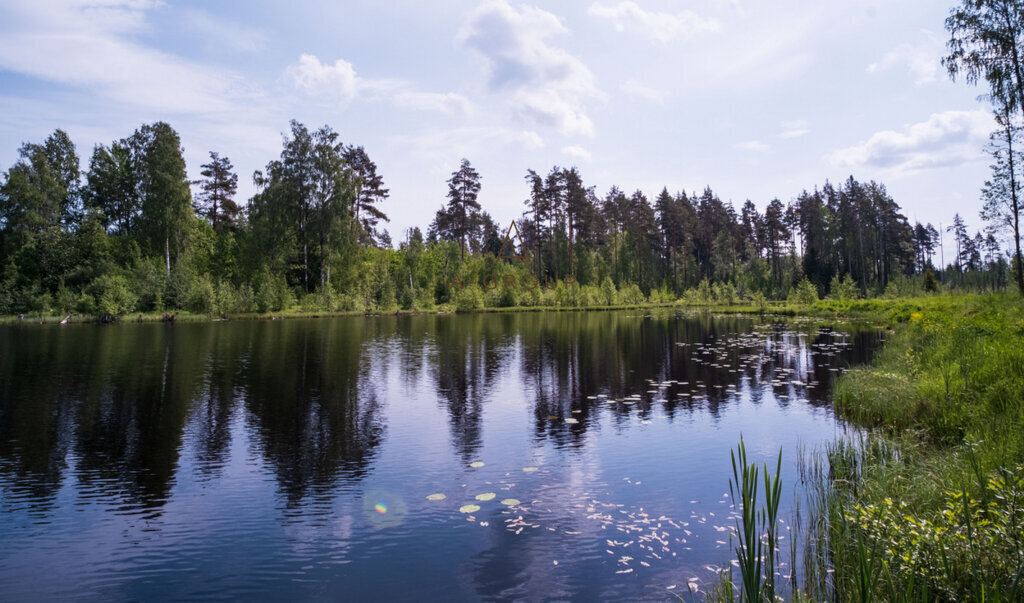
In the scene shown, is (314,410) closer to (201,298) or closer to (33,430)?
(33,430)

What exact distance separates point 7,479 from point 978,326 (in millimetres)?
20865

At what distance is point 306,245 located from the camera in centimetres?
5531

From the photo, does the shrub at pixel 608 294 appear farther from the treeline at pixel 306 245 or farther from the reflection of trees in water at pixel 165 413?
the reflection of trees in water at pixel 165 413

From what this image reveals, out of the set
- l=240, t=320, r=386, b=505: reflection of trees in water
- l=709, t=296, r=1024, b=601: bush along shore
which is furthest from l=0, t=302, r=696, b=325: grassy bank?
l=709, t=296, r=1024, b=601: bush along shore

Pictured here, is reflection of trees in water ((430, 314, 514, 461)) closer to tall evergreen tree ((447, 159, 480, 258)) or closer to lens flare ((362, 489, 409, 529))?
lens flare ((362, 489, 409, 529))

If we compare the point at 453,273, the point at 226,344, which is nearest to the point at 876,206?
the point at 453,273

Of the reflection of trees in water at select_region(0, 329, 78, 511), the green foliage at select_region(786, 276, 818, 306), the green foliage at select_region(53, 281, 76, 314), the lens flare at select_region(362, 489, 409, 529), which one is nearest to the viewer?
the lens flare at select_region(362, 489, 409, 529)

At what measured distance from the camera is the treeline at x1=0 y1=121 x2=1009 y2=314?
48.4 meters

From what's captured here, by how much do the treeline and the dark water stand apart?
3287 cm

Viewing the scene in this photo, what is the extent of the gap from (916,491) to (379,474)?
297 inches

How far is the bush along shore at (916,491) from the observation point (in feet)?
13.0

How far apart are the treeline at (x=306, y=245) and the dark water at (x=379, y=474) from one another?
108ft

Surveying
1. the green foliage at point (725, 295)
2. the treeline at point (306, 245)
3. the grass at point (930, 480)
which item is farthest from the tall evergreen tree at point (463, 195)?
the grass at point (930, 480)

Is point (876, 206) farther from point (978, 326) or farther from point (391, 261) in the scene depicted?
point (978, 326)
